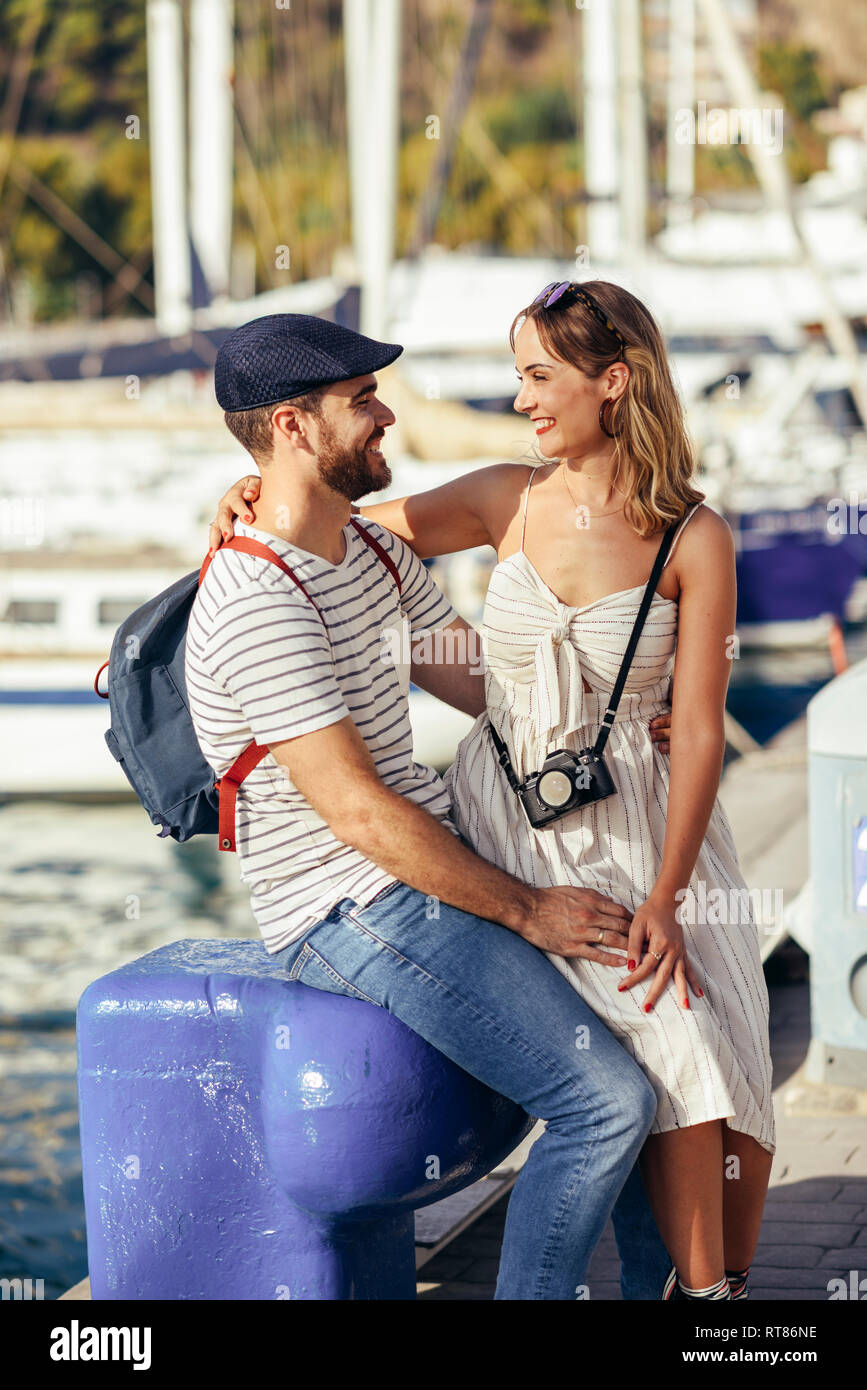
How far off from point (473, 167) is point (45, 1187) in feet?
155

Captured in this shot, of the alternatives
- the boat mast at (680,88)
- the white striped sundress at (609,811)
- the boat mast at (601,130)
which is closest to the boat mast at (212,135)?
the boat mast at (601,130)

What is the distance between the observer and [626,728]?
266 centimetres

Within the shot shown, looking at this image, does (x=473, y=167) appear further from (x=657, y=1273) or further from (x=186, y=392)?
(x=657, y=1273)

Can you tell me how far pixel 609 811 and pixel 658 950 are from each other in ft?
0.81

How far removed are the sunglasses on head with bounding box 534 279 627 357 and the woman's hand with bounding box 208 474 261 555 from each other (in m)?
0.56

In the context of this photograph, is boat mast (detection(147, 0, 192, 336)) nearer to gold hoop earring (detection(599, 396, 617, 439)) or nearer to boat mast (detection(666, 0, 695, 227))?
boat mast (detection(666, 0, 695, 227))

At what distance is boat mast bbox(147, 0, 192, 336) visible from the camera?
17.6 metres

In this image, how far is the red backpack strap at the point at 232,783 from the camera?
252cm

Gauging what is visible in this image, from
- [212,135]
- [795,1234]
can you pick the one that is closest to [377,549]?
[795,1234]

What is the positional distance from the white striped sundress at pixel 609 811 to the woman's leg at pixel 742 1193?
3 centimetres

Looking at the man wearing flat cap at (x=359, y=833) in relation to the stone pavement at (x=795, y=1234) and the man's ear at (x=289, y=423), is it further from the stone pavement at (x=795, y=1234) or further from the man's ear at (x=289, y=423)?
the stone pavement at (x=795, y=1234)

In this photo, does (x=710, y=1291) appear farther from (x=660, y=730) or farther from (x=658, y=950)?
(x=660, y=730)

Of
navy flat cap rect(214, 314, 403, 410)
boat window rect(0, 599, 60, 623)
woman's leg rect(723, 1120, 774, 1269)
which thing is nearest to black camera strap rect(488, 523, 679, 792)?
A: navy flat cap rect(214, 314, 403, 410)

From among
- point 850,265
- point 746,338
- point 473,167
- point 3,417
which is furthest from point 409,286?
point 473,167
